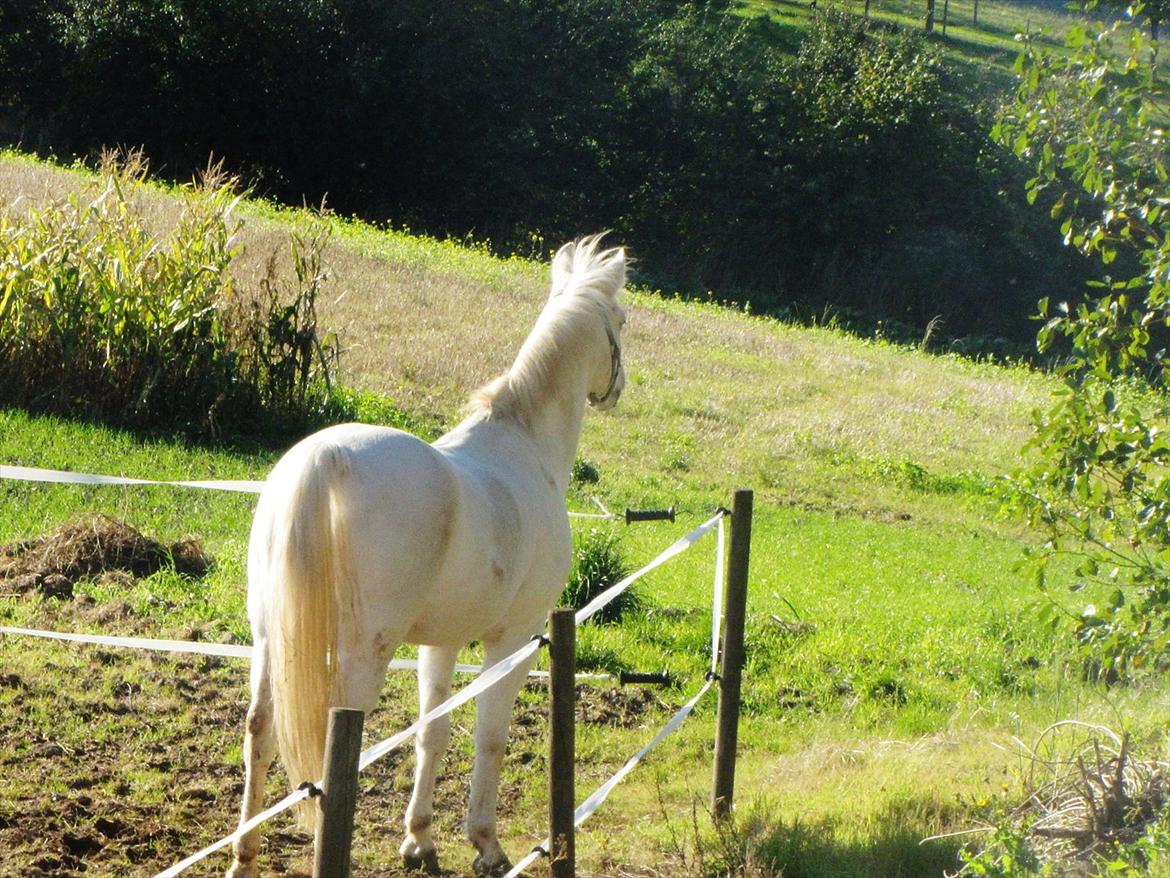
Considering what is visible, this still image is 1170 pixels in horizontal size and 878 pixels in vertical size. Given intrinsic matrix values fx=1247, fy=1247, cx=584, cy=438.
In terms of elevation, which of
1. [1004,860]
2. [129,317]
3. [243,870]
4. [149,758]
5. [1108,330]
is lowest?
[149,758]

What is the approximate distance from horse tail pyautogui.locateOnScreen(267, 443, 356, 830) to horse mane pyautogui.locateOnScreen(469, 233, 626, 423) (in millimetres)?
1144

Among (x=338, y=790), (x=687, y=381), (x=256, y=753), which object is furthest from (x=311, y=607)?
(x=687, y=381)

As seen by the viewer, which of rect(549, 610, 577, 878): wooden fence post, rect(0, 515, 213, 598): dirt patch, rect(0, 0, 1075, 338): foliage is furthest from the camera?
rect(0, 0, 1075, 338): foliage

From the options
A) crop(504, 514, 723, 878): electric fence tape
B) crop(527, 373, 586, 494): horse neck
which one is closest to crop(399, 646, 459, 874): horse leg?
crop(504, 514, 723, 878): electric fence tape

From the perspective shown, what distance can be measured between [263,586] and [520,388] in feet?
4.39

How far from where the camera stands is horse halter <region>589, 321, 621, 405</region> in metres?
4.88

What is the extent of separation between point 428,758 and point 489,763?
0.22 meters

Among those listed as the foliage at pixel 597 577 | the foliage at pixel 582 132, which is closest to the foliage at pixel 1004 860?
the foliage at pixel 597 577

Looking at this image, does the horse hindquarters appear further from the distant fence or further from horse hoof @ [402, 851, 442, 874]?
horse hoof @ [402, 851, 442, 874]

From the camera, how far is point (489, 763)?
4.17 metres

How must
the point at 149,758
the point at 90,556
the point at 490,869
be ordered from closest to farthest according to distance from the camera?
the point at 490,869 → the point at 149,758 → the point at 90,556

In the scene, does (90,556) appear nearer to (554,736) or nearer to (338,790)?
(554,736)

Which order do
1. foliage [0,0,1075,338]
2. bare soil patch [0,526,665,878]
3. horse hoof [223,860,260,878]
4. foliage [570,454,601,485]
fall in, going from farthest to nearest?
foliage [0,0,1075,338], foliage [570,454,601,485], bare soil patch [0,526,665,878], horse hoof [223,860,260,878]

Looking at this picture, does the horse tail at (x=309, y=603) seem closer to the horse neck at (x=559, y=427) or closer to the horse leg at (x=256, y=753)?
the horse leg at (x=256, y=753)
